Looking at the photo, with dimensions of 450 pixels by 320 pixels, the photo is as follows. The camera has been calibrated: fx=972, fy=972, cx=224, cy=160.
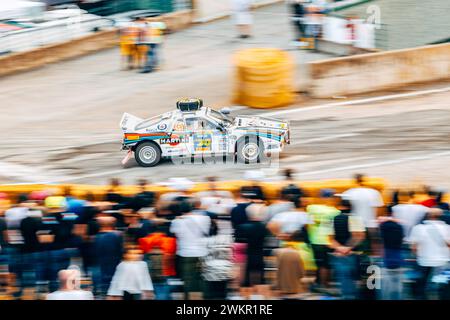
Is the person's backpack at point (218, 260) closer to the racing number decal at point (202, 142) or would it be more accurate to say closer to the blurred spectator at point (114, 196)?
the blurred spectator at point (114, 196)

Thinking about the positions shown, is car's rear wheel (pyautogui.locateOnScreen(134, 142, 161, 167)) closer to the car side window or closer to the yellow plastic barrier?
the car side window

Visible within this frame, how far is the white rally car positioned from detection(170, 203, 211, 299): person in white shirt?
6.67 m

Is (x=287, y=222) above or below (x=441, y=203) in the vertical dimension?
below

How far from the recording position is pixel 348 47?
2575 centimetres

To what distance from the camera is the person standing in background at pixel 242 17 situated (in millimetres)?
A: 28734

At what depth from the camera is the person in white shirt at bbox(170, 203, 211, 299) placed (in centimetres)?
1252

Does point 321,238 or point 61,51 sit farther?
point 61,51

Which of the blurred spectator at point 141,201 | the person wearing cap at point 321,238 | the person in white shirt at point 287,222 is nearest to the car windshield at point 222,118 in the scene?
the blurred spectator at point 141,201

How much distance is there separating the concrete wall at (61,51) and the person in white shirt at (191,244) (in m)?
16.5

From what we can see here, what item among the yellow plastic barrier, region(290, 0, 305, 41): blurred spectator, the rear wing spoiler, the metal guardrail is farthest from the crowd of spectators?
the metal guardrail

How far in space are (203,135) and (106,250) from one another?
7158 mm

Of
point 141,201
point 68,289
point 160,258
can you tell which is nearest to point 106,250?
point 160,258

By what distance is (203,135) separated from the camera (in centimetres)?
1927

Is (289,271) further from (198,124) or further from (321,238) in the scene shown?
(198,124)
